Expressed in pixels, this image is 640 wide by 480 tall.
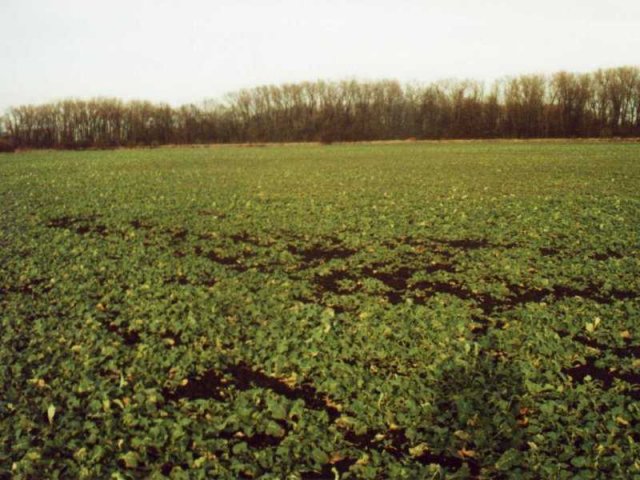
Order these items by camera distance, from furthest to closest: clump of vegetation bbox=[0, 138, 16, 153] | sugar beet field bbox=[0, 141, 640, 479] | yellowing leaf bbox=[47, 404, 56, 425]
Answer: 1. clump of vegetation bbox=[0, 138, 16, 153]
2. yellowing leaf bbox=[47, 404, 56, 425]
3. sugar beet field bbox=[0, 141, 640, 479]

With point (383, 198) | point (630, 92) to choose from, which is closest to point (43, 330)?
point (383, 198)

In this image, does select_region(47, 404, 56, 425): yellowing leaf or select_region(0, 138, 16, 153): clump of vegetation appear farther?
select_region(0, 138, 16, 153): clump of vegetation

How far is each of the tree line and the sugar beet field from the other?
9127 centimetres

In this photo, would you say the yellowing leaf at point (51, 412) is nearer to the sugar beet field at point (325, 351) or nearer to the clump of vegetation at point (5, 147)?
the sugar beet field at point (325, 351)

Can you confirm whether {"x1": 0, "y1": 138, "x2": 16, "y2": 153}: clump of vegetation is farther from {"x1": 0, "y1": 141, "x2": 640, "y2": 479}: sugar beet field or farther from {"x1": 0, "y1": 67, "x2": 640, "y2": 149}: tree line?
{"x1": 0, "y1": 141, "x2": 640, "y2": 479}: sugar beet field

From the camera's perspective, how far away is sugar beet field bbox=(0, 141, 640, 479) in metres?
4.82

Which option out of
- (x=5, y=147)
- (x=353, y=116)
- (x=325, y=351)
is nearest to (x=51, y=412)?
(x=325, y=351)

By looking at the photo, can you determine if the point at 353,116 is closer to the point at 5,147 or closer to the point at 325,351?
the point at 5,147

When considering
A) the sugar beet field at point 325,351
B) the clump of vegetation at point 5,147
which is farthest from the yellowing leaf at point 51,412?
the clump of vegetation at point 5,147

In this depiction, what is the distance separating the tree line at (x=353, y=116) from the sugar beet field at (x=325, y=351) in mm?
91272

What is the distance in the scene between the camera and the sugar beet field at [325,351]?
15.8 feet

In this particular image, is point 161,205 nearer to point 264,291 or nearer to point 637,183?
point 264,291

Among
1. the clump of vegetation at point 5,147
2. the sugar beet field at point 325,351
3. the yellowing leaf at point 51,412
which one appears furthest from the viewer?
the clump of vegetation at point 5,147

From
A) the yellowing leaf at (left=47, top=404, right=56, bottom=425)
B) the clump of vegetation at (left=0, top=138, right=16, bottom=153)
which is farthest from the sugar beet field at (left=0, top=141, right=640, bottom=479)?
the clump of vegetation at (left=0, top=138, right=16, bottom=153)
